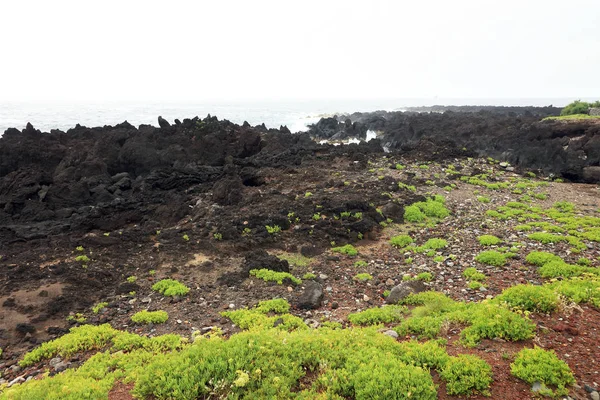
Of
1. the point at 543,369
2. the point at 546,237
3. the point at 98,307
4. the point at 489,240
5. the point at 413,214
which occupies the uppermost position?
the point at 543,369

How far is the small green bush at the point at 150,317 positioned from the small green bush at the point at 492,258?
11.8 meters

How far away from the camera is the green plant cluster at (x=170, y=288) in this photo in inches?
496

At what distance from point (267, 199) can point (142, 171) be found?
16230mm

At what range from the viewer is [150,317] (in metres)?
10.7

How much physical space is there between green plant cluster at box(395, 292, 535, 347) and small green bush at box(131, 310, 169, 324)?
7.00m

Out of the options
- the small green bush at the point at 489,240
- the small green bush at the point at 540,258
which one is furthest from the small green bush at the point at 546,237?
the small green bush at the point at 540,258

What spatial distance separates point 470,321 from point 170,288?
989cm

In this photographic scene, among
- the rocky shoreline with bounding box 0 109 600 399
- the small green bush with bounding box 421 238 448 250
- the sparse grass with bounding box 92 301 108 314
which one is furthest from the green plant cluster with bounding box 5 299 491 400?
the small green bush with bounding box 421 238 448 250

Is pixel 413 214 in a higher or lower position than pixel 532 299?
lower

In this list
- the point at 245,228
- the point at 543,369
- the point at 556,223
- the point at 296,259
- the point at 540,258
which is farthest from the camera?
the point at 245,228

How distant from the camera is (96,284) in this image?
13.5 meters

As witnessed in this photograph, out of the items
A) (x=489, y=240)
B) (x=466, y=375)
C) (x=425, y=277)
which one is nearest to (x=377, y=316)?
(x=466, y=375)

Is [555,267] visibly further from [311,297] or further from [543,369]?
[311,297]

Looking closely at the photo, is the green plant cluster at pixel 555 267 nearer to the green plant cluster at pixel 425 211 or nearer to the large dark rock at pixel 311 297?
the green plant cluster at pixel 425 211
